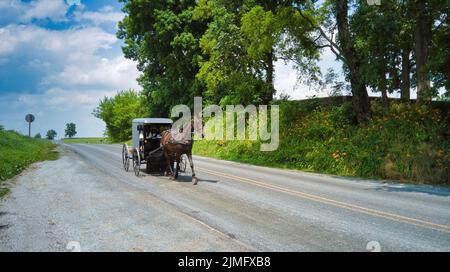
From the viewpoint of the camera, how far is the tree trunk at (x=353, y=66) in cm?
1788

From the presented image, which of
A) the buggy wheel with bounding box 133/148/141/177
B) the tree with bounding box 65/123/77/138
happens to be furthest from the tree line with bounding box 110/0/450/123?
the tree with bounding box 65/123/77/138

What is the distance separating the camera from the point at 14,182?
40.6ft

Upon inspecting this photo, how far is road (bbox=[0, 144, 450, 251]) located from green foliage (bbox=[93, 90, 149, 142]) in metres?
42.9

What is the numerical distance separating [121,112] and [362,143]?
1852 inches

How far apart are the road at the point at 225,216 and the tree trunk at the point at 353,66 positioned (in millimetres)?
7310

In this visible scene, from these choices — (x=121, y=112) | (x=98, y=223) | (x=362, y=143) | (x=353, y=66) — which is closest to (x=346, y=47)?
(x=353, y=66)

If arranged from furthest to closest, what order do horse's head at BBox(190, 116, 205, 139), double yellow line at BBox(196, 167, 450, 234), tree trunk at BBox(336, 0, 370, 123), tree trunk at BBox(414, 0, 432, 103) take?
tree trunk at BBox(336, 0, 370, 123), tree trunk at BBox(414, 0, 432, 103), horse's head at BBox(190, 116, 205, 139), double yellow line at BBox(196, 167, 450, 234)

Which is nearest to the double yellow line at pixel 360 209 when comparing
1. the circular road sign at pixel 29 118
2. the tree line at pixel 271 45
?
the tree line at pixel 271 45

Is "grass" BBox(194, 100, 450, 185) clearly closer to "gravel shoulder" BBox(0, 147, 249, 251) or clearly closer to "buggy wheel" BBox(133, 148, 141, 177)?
"buggy wheel" BBox(133, 148, 141, 177)

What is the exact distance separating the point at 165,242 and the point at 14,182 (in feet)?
31.2

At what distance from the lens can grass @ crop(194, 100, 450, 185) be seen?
13.0 meters

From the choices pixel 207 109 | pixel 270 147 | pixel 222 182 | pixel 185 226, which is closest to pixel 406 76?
pixel 270 147

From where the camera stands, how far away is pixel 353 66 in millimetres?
18172

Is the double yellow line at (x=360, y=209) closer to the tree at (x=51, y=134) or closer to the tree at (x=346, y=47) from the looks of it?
the tree at (x=346, y=47)
